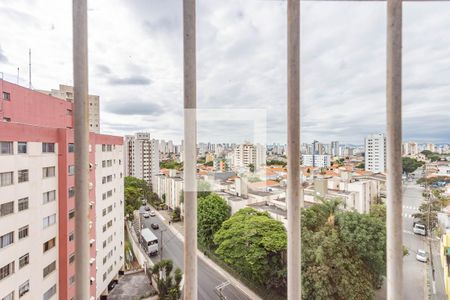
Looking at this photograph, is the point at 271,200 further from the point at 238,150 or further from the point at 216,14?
the point at 216,14

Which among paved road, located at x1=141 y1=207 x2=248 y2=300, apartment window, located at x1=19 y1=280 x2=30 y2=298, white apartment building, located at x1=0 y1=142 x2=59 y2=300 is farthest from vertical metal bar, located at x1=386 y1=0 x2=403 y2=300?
paved road, located at x1=141 y1=207 x2=248 y2=300

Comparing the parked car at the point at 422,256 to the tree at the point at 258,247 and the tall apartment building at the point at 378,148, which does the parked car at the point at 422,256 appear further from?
the tall apartment building at the point at 378,148

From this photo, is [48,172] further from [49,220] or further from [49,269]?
[49,269]

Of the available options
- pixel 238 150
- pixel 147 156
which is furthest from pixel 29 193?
pixel 147 156

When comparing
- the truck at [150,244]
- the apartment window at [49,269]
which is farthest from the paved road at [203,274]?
the apartment window at [49,269]

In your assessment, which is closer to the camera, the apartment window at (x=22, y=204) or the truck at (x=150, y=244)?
the apartment window at (x=22, y=204)

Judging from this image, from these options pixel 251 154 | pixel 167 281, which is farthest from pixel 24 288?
pixel 251 154
